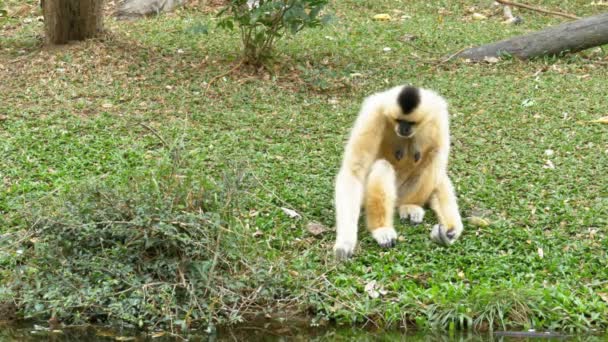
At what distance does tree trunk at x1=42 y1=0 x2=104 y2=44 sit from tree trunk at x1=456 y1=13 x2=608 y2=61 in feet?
14.8

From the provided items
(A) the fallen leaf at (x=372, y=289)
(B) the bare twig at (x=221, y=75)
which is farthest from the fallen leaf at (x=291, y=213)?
(B) the bare twig at (x=221, y=75)

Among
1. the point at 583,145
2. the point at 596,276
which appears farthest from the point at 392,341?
the point at 583,145

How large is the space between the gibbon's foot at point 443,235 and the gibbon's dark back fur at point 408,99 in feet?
2.82

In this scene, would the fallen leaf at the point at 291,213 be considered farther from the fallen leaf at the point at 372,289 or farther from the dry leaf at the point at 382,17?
the dry leaf at the point at 382,17

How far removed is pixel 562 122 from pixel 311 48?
3570mm

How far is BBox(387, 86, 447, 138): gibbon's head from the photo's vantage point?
19.5 ft

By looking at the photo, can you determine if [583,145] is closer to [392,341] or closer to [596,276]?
[596,276]

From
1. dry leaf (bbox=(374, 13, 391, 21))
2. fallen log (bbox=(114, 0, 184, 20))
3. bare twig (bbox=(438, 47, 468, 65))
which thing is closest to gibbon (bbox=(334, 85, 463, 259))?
bare twig (bbox=(438, 47, 468, 65))

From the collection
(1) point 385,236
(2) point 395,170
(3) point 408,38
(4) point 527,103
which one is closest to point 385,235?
(1) point 385,236

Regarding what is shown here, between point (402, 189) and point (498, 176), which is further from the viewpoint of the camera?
point (498, 176)

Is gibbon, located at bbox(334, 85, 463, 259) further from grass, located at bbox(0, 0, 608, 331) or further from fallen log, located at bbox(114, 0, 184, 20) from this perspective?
fallen log, located at bbox(114, 0, 184, 20)

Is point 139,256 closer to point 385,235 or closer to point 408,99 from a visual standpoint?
point 385,235

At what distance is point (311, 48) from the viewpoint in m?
10.8

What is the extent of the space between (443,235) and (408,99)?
989mm
